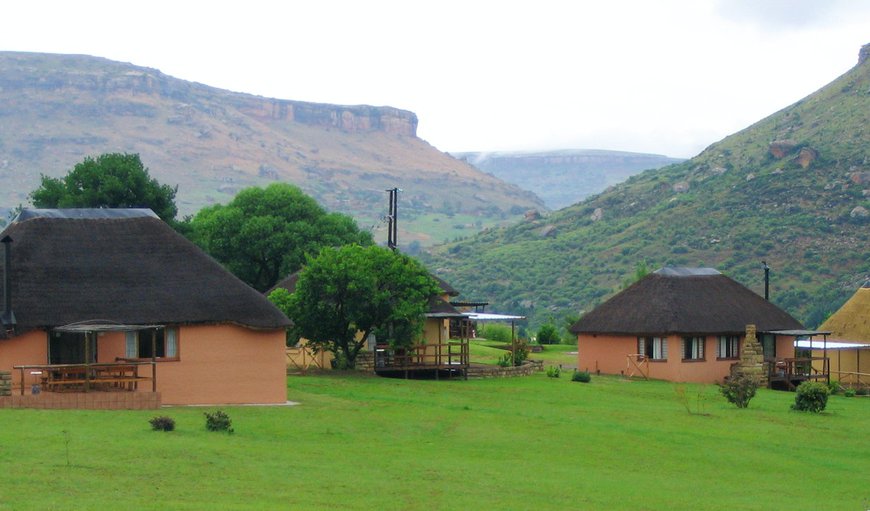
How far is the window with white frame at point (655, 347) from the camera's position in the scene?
5068 centimetres

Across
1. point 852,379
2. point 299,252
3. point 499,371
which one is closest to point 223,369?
point 499,371

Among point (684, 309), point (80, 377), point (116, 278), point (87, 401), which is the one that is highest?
point (116, 278)

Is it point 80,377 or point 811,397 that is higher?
point 80,377

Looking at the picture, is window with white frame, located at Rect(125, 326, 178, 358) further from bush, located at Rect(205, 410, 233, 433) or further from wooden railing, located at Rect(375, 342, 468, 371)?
wooden railing, located at Rect(375, 342, 468, 371)

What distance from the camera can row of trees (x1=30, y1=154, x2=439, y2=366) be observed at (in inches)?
1672

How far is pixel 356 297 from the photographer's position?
139 feet

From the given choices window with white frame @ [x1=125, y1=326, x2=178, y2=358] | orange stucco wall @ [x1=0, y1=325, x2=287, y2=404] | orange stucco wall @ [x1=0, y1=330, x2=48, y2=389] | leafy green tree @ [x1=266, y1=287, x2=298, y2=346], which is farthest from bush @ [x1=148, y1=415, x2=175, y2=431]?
leafy green tree @ [x1=266, y1=287, x2=298, y2=346]

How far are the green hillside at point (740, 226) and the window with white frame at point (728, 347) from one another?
34761 mm

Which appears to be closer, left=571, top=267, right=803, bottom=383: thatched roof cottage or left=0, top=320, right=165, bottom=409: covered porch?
left=0, top=320, right=165, bottom=409: covered porch

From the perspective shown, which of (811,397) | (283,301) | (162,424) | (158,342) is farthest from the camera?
(283,301)

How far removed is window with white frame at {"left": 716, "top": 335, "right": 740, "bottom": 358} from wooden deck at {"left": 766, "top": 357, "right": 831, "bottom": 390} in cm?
182

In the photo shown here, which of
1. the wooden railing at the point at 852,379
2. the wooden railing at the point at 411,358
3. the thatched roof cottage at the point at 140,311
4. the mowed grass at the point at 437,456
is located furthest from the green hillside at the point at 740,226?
the thatched roof cottage at the point at 140,311

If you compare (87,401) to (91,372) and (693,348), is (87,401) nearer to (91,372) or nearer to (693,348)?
(91,372)

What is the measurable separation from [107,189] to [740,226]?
2531 inches
